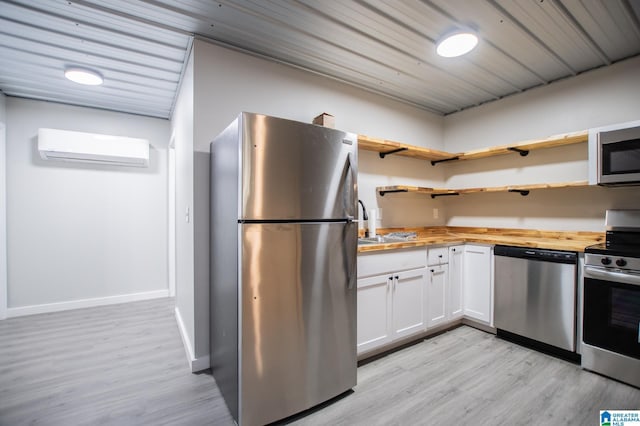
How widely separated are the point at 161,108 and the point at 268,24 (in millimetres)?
2256

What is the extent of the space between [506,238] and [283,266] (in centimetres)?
247

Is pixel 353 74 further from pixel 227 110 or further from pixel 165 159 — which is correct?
pixel 165 159

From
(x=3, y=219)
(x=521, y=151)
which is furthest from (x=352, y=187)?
(x=3, y=219)

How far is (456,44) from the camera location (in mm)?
2098

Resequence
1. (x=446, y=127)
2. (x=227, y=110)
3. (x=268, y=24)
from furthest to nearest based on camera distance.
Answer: (x=446, y=127), (x=227, y=110), (x=268, y=24)

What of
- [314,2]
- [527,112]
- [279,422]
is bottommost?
[279,422]

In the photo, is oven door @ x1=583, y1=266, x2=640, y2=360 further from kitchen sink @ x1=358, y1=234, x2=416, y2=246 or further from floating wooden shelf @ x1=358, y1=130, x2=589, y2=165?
kitchen sink @ x1=358, y1=234, x2=416, y2=246

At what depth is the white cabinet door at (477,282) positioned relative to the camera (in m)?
2.72

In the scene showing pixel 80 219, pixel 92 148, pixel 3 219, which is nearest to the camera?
pixel 3 219

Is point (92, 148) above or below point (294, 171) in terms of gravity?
above

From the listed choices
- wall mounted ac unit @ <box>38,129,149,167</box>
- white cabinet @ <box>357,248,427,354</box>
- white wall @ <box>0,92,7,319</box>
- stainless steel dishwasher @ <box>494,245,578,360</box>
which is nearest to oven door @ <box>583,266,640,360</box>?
stainless steel dishwasher @ <box>494,245,578,360</box>

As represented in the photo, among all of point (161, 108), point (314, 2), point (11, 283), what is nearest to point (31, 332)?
point (11, 283)

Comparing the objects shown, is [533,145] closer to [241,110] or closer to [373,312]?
[373,312]

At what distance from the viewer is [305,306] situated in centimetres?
165
